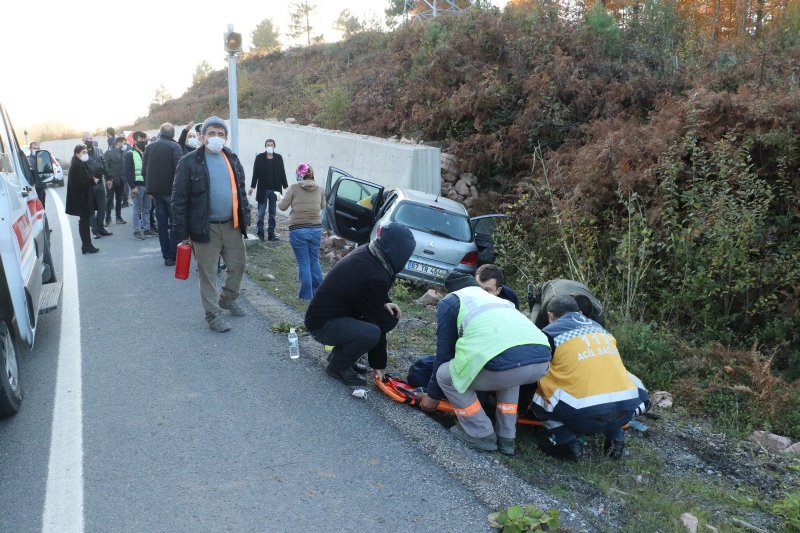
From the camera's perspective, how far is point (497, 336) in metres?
4.69

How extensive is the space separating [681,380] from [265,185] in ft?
26.5

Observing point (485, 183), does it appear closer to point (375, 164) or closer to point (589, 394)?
point (375, 164)

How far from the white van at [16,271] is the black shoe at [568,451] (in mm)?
3889

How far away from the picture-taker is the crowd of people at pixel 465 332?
476 cm

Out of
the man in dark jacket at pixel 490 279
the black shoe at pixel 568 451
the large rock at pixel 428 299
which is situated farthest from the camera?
the large rock at pixel 428 299

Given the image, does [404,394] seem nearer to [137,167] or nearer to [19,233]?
[19,233]

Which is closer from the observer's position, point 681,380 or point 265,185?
point 681,380

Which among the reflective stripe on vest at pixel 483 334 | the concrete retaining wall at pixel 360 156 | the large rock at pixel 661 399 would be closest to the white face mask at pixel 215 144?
the reflective stripe on vest at pixel 483 334

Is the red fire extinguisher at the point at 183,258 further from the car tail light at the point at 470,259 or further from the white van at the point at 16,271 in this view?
the car tail light at the point at 470,259

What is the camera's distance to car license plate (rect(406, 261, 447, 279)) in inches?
414

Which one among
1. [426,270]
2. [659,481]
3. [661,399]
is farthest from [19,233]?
[661,399]

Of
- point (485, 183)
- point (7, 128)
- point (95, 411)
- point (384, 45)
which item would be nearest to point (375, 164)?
point (485, 183)

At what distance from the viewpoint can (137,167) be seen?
12117 mm

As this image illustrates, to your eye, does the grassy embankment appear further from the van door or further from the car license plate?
the car license plate
